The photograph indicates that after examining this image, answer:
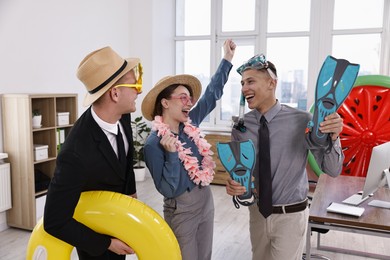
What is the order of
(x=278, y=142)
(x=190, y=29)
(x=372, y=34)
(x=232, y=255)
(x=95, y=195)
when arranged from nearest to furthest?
(x=95, y=195) → (x=278, y=142) → (x=232, y=255) → (x=372, y=34) → (x=190, y=29)

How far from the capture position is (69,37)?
14.9ft

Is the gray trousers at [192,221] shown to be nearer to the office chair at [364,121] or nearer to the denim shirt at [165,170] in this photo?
the denim shirt at [165,170]

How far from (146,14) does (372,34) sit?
3423mm

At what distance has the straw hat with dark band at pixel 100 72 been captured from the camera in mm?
1419

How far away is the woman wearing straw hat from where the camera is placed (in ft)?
5.70

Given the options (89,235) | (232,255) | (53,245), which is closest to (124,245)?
(89,235)

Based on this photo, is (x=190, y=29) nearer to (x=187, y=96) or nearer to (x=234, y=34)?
(x=234, y=34)

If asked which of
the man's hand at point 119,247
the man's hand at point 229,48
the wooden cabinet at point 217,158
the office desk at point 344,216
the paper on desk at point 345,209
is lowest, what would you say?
the wooden cabinet at point 217,158

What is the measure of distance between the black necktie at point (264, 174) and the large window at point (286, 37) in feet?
13.2

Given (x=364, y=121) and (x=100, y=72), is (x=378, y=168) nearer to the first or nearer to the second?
(x=100, y=72)

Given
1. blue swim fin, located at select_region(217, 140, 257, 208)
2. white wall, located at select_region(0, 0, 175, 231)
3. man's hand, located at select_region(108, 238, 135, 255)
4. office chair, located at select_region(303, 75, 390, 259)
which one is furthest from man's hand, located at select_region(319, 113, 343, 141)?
white wall, located at select_region(0, 0, 175, 231)

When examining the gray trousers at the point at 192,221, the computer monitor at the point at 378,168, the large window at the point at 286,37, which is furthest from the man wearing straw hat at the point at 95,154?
the large window at the point at 286,37

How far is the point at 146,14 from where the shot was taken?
5809 mm

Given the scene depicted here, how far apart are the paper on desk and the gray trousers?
0.76 m
